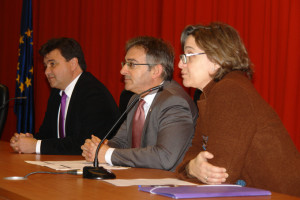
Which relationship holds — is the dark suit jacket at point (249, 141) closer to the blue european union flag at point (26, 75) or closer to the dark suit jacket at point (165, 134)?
the dark suit jacket at point (165, 134)

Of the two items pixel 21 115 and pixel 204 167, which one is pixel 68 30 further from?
pixel 204 167

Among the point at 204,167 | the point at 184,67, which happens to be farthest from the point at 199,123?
the point at 204,167

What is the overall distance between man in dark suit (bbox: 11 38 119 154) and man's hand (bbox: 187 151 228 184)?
151 centimetres

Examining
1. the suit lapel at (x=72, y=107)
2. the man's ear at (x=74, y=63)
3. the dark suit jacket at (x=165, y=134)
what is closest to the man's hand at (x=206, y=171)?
the dark suit jacket at (x=165, y=134)

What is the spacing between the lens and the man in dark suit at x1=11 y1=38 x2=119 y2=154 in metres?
3.31

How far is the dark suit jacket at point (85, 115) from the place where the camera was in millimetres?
3383

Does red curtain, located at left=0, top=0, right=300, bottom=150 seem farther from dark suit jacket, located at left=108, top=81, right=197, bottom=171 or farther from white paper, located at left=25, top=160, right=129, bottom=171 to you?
white paper, located at left=25, top=160, right=129, bottom=171

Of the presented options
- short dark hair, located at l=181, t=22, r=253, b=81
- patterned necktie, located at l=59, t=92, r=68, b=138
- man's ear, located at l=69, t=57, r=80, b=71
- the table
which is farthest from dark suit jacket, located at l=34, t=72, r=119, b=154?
short dark hair, located at l=181, t=22, r=253, b=81

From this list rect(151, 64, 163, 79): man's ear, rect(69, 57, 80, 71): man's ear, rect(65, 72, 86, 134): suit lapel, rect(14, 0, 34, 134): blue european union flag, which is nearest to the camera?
rect(151, 64, 163, 79): man's ear

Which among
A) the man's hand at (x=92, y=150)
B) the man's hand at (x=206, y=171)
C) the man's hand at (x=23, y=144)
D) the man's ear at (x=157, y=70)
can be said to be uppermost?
the man's ear at (x=157, y=70)

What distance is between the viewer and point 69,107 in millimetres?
3766

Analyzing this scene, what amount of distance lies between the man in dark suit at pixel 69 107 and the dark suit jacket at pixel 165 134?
0.57m

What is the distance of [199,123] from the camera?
242 cm

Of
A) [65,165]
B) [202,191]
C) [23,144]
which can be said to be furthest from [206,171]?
[23,144]
